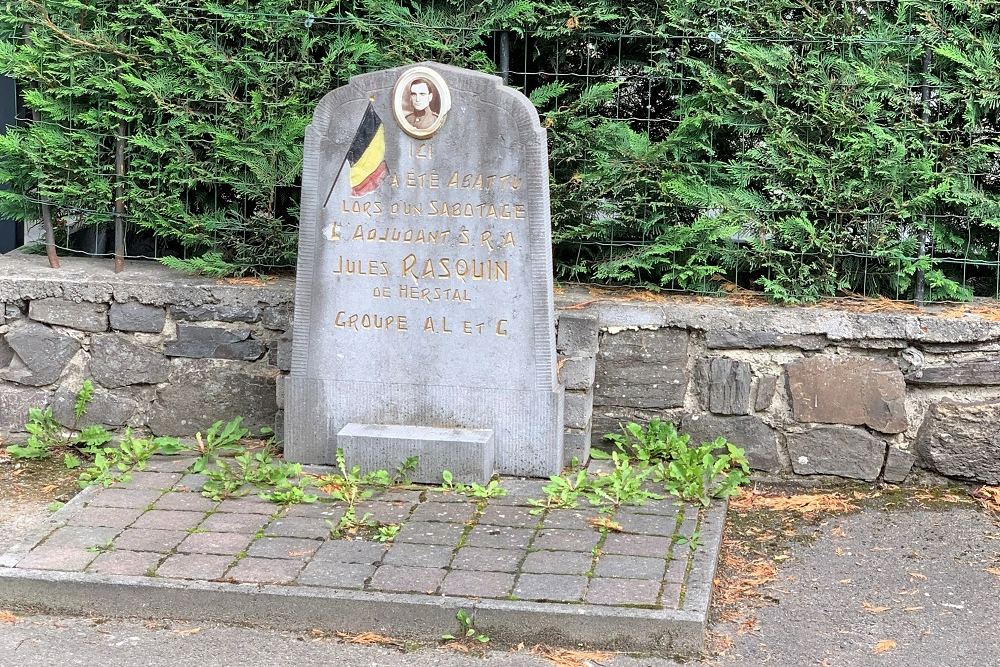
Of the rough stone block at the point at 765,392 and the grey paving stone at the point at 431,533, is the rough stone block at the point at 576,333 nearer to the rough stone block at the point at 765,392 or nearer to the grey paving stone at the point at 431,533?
the rough stone block at the point at 765,392

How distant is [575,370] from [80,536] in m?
1.99

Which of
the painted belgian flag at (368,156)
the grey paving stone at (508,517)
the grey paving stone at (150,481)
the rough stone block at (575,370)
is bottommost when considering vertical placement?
the grey paving stone at (508,517)

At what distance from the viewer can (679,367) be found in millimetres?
5266

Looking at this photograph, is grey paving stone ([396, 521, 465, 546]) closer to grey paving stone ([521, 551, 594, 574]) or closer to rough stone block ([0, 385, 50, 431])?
grey paving stone ([521, 551, 594, 574])

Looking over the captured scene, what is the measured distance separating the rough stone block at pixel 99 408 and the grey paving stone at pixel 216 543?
1.43 meters

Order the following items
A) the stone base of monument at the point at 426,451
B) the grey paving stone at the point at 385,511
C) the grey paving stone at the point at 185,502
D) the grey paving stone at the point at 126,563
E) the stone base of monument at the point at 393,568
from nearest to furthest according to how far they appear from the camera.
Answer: the stone base of monument at the point at 393,568, the grey paving stone at the point at 126,563, the grey paving stone at the point at 385,511, the grey paving stone at the point at 185,502, the stone base of monument at the point at 426,451

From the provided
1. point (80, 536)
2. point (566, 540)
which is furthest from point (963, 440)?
point (80, 536)

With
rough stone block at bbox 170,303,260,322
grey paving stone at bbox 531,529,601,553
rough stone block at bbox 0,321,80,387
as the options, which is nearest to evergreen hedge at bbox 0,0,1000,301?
rough stone block at bbox 170,303,260,322

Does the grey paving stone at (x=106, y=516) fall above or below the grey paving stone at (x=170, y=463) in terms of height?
below

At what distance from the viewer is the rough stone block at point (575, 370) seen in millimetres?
5090

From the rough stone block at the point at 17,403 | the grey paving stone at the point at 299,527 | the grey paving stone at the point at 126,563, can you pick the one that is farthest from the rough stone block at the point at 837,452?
the rough stone block at the point at 17,403

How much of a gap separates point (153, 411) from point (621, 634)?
2.72m

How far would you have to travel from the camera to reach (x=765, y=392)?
5.22 meters

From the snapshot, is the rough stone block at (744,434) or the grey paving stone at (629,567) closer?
the grey paving stone at (629,567)
